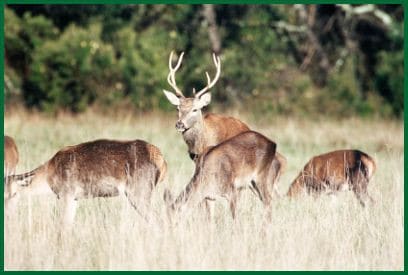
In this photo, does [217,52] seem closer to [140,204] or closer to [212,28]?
[212,28]

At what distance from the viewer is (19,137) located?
1633cm

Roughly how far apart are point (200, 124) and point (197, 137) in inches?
5.4

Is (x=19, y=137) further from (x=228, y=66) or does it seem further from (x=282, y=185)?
(x=228, y=66)

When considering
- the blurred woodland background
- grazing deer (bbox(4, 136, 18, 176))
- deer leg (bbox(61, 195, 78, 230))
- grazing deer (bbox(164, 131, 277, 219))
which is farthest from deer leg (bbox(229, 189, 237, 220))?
the blurred woodland background

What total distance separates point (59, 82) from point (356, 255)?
14890 millimetres

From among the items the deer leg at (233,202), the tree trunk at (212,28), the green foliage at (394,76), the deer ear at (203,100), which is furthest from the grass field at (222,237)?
the tree trunk at (212,28)

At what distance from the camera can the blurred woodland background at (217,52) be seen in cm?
2159

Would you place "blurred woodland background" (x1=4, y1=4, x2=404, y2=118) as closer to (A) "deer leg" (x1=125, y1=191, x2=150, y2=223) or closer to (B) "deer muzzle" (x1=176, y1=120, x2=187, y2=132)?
(B) "deer muzzle" (x1=176, y1=120, x2=187, y2=132)

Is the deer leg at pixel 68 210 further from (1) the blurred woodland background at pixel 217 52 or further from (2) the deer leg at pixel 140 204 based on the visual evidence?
(1) the blurred woodland background at pixel 217 52

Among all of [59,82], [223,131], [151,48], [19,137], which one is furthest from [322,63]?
[223,131]

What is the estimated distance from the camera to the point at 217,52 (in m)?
23.4

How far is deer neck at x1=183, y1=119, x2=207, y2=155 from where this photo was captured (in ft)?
33.2

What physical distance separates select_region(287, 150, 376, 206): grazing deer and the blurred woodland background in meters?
11.3

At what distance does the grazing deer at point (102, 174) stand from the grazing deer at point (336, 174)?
2.13 m
